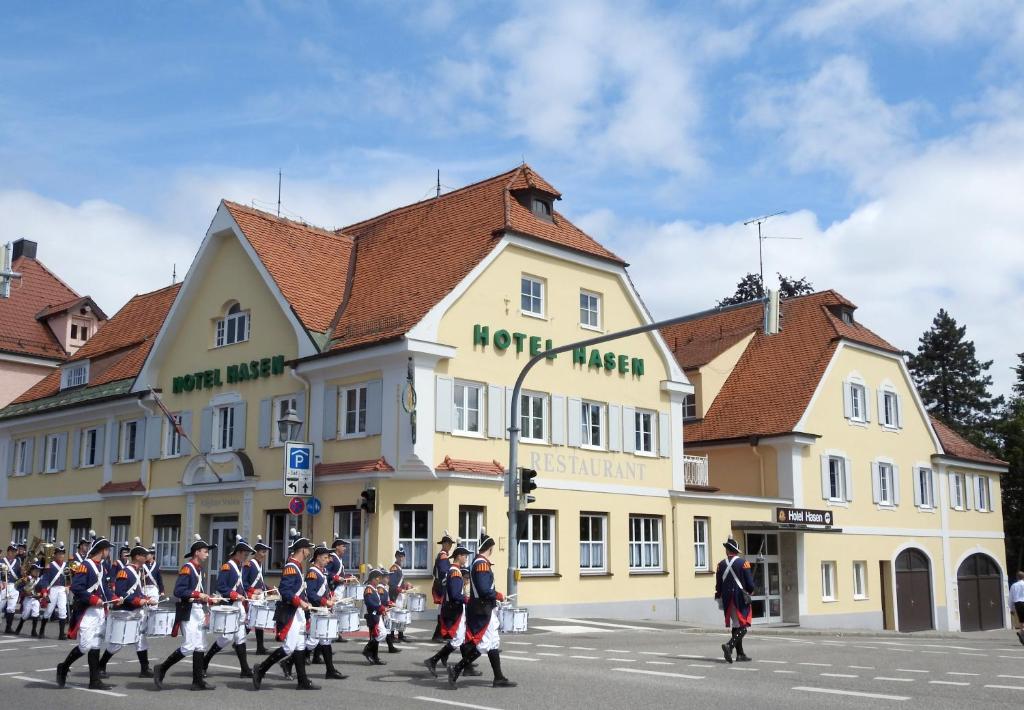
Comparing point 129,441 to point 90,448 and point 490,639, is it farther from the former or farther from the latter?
point 490,639

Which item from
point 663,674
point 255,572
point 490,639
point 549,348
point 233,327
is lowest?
point 663,674

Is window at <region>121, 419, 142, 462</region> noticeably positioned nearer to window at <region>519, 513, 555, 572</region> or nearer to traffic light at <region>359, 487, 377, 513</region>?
traffic light at <region>359, 487, 377, 513</region>

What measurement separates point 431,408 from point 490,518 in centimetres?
313

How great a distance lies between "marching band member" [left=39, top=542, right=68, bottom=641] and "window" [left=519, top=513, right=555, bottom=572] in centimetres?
1050

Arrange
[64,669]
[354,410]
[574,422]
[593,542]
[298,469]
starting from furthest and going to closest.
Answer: [574,422]
[593,542]
[354,410]
[298,469]
[64,669]

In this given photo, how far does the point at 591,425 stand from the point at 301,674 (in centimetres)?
1755

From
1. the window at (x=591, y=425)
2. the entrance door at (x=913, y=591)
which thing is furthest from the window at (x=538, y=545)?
the entrance door at (x=913, y=591)

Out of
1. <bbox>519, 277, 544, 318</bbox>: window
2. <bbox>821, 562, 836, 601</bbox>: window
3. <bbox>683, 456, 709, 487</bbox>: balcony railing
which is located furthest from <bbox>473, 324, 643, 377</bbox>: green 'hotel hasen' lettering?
<bbox>821, 562, 836, 601</bbox>: window

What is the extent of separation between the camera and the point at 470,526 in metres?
26.5

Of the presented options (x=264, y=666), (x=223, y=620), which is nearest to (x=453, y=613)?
(x=264, y=666)

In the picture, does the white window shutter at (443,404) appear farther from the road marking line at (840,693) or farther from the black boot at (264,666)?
the road marking line at (840,693)

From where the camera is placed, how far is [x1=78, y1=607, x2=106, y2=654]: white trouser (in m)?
13.3

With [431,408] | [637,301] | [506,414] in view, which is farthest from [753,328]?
[431,408]

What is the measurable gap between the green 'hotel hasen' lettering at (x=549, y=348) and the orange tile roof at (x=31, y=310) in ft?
101
